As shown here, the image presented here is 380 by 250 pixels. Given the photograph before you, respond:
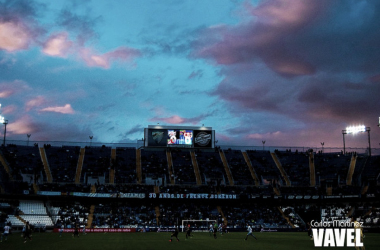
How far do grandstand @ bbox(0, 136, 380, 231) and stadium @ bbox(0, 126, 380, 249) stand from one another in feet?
0.65

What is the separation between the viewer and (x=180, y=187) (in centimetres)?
8694

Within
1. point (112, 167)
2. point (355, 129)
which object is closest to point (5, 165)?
point (112, 167)

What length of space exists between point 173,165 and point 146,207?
51.1 feet

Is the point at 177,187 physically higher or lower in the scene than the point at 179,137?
lower

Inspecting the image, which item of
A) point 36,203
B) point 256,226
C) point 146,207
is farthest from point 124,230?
point 256,226

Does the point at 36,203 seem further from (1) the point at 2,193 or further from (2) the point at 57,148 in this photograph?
(2) the point at 57,148

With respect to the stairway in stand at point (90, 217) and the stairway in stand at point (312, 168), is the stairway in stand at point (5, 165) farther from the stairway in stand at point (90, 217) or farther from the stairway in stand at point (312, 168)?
the stairway in stand at point (312, 168)

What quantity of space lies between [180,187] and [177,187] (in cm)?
70

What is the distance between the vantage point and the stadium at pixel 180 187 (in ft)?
244

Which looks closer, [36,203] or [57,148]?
[36,203]

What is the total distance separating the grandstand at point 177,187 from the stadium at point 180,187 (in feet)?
0.65

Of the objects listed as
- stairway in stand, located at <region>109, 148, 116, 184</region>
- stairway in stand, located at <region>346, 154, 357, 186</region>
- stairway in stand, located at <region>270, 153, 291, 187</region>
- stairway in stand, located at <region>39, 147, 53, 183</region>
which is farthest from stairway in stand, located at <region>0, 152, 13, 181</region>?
stairway in stand, located at <region>346, 154, 357, 186</region>

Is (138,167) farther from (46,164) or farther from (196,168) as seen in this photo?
(46,164)

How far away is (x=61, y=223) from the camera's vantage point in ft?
235
